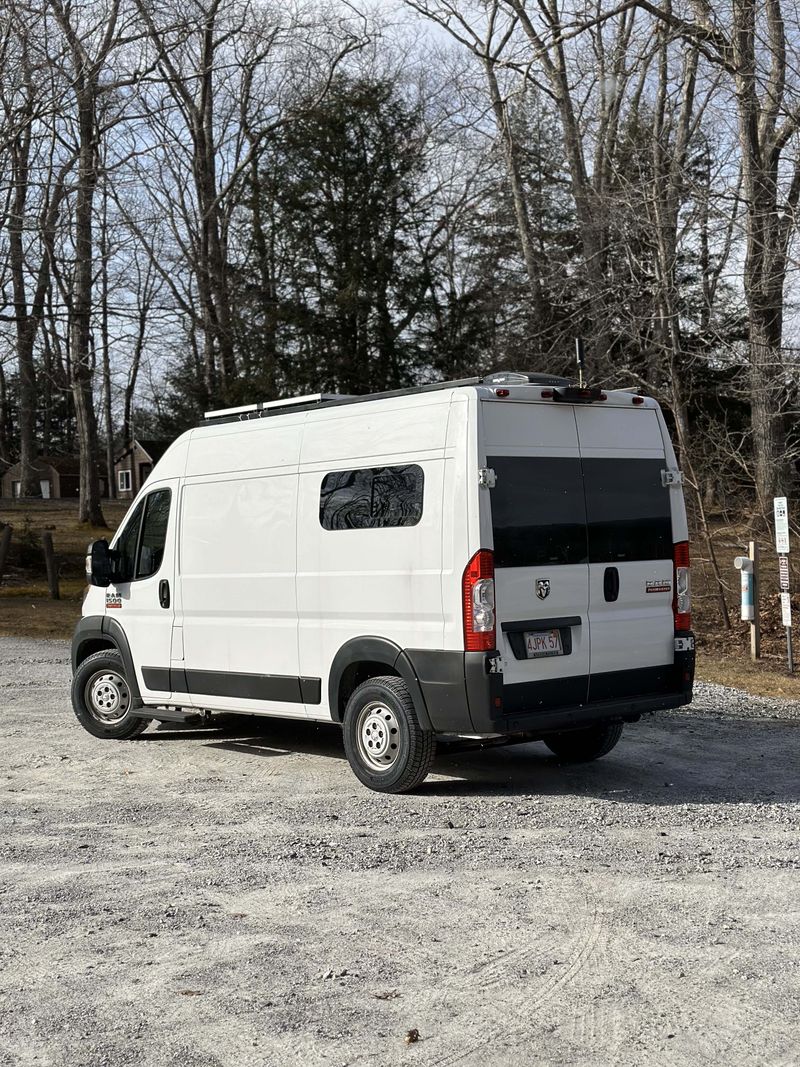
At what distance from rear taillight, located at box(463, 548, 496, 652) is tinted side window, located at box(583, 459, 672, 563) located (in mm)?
947

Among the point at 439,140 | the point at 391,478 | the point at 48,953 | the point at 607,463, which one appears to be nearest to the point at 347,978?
the point at 48,953

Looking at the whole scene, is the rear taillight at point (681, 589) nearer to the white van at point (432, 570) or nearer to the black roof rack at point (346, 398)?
the white van at point (432, 570)

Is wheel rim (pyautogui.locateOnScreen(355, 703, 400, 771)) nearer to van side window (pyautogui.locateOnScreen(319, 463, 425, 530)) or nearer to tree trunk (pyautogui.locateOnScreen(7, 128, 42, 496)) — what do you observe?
van side window (pyautogui.locateOnScreen(319, 463, 425, 530))

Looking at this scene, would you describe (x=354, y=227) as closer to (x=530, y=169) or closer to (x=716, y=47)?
(x=530, y=169)

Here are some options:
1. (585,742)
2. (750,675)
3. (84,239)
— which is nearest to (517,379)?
(585,742)

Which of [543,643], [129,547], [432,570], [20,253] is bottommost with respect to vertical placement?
[543,643]

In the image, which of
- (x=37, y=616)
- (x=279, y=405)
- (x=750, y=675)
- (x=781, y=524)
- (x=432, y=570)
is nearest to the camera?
(x=432, y=570)

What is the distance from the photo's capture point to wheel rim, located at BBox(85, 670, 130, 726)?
34.1 feet

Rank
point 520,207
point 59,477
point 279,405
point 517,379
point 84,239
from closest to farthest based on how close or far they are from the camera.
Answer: point 517,379
point 279,405
point 84,239
point 520,207
point 59,477

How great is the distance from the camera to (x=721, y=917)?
5.48m

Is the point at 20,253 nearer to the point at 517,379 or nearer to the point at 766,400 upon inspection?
the point at 766,400

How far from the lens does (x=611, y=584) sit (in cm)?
830

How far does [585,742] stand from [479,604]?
2.12 metres

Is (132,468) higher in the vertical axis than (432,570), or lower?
higher
